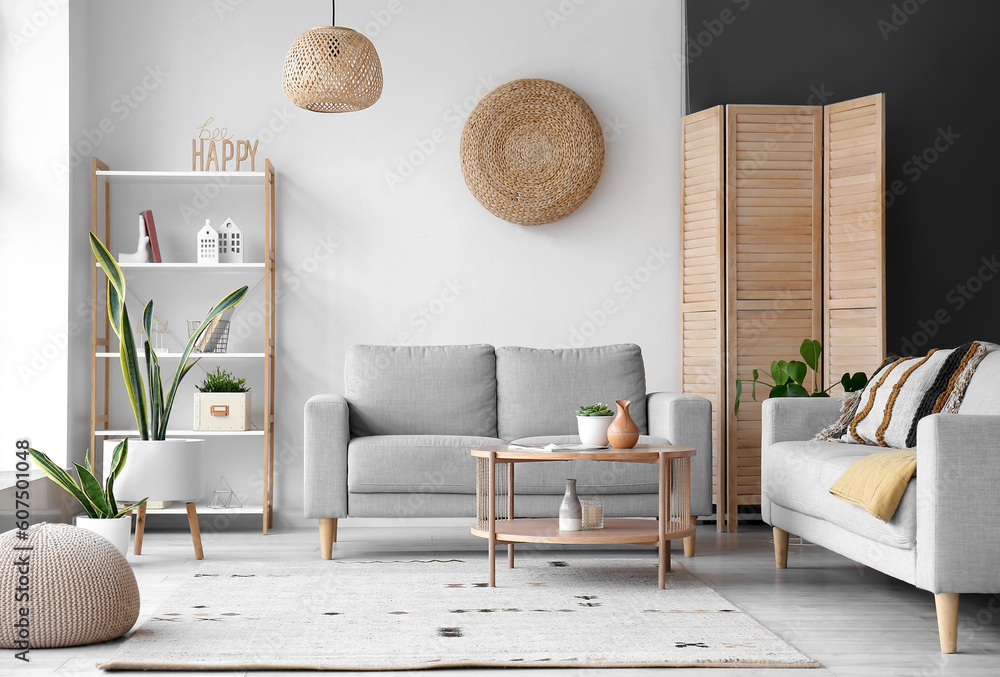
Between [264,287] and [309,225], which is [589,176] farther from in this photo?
[264,287]

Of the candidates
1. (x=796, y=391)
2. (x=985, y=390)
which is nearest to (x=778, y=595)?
(x=985, y=390)

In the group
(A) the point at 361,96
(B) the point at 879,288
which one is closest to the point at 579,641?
(A) the point at 361,96

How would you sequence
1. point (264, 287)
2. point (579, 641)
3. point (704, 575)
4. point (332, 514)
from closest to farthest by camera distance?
1. point (579, 641)
2. point (704, 575)
3. point (332, 514)
4. point (264, 287)

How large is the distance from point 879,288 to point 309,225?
108 inches

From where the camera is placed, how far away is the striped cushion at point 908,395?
3.06 m

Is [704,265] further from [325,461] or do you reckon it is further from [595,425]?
[325,461]

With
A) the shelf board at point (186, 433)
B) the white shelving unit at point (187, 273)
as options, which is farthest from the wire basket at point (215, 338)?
the shelf board at point (186, 433)

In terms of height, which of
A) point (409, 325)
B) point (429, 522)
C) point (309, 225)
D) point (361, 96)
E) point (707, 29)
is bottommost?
point (429, 522)

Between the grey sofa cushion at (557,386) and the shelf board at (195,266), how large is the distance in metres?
1.28

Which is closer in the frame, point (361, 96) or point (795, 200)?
point (361, 96)

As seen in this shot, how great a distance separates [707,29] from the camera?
188 inches

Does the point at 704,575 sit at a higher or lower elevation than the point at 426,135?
lower

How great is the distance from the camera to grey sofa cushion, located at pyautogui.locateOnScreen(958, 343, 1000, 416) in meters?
2.85

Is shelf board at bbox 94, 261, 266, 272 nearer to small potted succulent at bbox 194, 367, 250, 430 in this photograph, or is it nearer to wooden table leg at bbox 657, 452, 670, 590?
small potted succulent at bbox 194, 367, 250, 430
